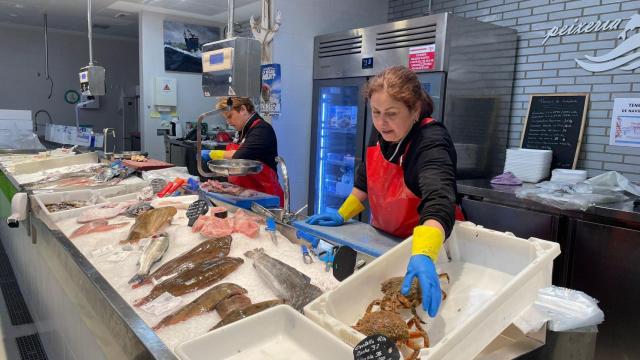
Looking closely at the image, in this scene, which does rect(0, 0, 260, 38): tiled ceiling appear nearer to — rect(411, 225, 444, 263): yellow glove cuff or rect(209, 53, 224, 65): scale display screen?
rect(209, 53, 224, 65): scale display screen

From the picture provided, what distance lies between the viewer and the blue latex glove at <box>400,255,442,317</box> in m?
1.30

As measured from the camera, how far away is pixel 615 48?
12.5ft

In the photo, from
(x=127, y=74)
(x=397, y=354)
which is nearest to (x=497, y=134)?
(x=397, y=354)

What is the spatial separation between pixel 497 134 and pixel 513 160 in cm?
64

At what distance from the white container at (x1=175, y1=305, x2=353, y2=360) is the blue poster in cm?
406

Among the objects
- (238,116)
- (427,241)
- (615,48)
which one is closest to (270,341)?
(427,241)

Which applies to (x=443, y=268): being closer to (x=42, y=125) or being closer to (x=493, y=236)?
(x=493, y=236)

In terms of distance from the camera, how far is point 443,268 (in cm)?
164

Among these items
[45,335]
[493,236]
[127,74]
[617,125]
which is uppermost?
[127,74]

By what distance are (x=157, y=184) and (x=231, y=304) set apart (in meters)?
2.09

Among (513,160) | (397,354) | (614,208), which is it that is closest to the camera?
(397,354)

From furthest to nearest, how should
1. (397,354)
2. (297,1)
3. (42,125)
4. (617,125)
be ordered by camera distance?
(42,125) < (297,1) < (617,125) < (397,354)

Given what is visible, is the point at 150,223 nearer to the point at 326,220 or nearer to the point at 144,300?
the point at 144,300

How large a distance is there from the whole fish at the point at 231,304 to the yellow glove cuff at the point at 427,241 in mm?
579
